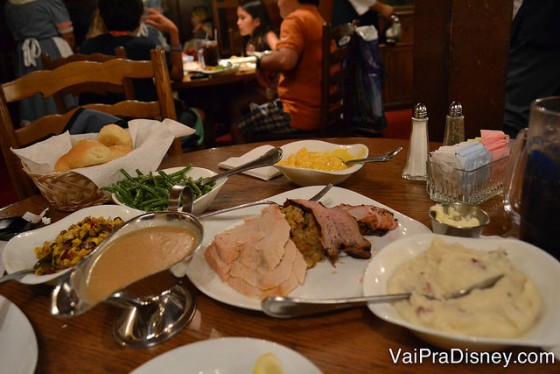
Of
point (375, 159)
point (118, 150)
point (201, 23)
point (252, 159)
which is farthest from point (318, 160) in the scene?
point (201, 23)

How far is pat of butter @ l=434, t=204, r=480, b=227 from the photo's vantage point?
1.23 metres

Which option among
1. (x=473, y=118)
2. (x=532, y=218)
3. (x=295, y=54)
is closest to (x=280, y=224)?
(x=532, y=218)

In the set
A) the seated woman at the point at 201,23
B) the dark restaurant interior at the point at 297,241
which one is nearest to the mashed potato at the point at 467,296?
the dark restaurant interior at the point at 297,241

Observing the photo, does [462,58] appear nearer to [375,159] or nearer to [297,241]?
[375,159]

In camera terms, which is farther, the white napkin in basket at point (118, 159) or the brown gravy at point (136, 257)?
the white napkin in basket at point (118, 159)

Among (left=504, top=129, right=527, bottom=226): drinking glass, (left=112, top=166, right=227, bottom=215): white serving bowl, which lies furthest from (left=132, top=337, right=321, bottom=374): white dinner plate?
(left=504, top=129, right=527, bottom=226): drinking glass

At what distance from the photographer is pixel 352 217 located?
1279 millimetres

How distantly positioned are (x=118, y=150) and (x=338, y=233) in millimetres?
1090

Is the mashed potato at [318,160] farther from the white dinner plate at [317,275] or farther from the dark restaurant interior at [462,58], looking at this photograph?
the dark restaurant interior at [462,58]

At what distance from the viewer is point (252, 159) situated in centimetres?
199

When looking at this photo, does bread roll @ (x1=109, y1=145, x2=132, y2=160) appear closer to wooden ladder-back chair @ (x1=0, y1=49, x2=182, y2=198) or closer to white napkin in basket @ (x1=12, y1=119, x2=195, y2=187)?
white napkin in basket @ (x1=12, y1=119, x2=195, y2=187)

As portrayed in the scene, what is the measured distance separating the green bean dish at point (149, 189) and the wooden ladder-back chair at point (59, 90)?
2.49 feet

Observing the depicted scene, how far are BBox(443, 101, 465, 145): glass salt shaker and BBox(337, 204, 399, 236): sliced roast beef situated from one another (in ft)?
1.83

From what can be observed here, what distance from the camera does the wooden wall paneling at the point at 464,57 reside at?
2.40 meters
